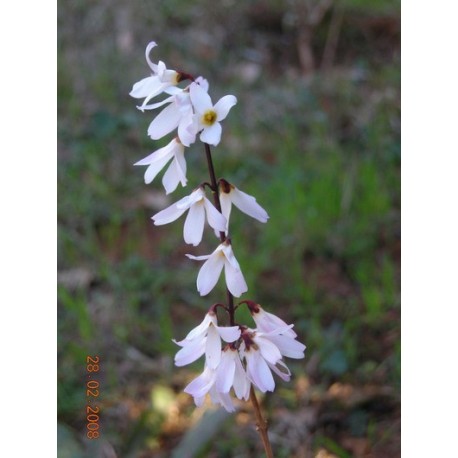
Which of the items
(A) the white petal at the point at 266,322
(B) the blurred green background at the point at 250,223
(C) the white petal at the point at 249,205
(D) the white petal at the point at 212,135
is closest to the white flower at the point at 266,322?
(A) the white petal at the point at 266,322

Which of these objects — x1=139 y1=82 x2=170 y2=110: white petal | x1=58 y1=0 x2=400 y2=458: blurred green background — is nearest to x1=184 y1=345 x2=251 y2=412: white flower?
x1=139 y1=82 x2=170 y2=110: white petal

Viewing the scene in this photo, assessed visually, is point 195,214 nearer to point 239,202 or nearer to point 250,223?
point 239,202

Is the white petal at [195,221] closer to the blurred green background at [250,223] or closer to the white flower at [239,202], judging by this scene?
the white flower at [239,202]

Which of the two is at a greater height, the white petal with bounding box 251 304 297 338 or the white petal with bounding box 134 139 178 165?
the white petal with bounding box 134 139 178 165

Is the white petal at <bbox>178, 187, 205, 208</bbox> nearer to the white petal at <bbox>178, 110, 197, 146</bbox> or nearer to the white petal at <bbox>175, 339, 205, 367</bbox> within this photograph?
the white petal at <bbox>178, 110, 197, 146</bbox>

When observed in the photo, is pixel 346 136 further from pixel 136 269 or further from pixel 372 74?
pixel 136 269
